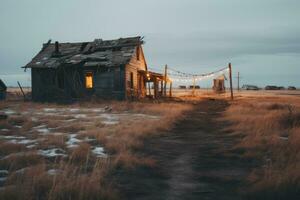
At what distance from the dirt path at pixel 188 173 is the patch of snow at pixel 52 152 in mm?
2251

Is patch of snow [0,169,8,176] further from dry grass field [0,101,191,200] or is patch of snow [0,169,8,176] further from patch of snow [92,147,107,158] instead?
patch of snow [92,147,107,158]

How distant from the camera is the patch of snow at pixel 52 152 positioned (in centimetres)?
800

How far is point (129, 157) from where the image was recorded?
291 inches

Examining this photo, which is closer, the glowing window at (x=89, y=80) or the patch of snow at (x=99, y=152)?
the patch of snow at (x=99, y=152)

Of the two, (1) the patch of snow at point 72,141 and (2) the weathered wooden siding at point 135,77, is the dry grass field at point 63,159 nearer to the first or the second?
(1) the patch of snow at point 72,141

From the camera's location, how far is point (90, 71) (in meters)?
29.0

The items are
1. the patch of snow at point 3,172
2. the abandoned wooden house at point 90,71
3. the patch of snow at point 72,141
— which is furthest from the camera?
the abandoned wooden house at point 90,71

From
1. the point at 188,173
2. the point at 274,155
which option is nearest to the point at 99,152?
the point at 188,173

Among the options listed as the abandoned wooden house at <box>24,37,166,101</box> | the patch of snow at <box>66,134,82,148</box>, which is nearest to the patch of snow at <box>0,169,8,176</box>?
the patch of snow at <box>66,134,82,148</box>

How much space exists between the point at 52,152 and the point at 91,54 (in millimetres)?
23031

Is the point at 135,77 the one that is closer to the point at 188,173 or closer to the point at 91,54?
the point at 91,54

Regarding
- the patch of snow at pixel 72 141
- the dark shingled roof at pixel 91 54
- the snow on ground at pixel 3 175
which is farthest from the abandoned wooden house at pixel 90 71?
the snow on ground at pixel 3 175

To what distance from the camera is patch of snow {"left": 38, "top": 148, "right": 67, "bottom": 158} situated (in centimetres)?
800

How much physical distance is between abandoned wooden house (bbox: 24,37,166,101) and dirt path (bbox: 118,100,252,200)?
18.6 m
